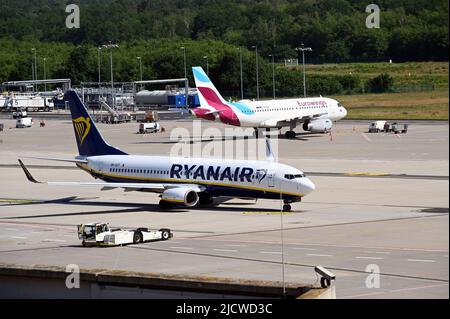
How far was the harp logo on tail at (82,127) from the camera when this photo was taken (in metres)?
91.4

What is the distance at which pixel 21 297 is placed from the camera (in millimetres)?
37031

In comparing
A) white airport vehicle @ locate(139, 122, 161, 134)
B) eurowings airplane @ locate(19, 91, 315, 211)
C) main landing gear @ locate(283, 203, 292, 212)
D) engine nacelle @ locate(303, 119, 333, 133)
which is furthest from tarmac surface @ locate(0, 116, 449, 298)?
white airport vehicle @ locate(139, 122, 161, 134)

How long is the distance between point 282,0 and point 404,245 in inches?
3845

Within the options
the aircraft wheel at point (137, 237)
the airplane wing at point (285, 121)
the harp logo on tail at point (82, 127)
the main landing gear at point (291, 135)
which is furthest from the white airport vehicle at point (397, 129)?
the aircraft wheel at point (137, 237)

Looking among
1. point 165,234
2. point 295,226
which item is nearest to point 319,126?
point 295,226

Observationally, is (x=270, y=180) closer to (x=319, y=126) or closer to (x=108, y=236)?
(x=108, y=236)

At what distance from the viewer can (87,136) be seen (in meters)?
91.0

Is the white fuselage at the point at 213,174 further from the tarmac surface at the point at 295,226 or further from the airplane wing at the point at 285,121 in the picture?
the airplane wing at the point at 285,121

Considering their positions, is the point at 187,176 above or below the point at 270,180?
below

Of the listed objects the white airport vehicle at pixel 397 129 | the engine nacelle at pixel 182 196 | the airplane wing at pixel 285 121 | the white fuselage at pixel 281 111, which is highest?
the white fuselage at pixel 281 111

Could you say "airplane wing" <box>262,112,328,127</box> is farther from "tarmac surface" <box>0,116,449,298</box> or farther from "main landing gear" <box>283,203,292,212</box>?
"main landing gear" <box>283,203,292,212</box>

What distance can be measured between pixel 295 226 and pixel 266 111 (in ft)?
260

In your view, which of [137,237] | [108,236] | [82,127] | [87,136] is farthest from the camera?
[82,127]

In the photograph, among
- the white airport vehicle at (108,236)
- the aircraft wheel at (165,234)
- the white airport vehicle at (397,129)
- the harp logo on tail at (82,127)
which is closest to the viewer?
the white airport vehicle at (108,236)
